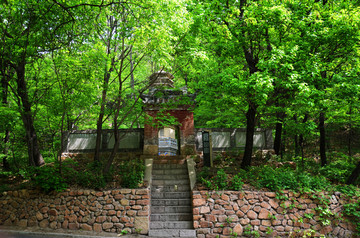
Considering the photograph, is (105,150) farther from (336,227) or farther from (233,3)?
(336,227)

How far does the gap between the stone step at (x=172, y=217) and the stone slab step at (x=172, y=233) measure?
465mm

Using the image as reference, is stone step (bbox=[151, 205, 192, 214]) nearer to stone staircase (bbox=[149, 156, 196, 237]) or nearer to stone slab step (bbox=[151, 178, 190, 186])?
stone staircase (bbox=[149, 156, 196, 237])

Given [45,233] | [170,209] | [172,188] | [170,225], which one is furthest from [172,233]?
[45,233]

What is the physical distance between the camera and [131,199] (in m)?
8.44

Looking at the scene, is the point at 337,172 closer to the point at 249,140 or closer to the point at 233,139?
the point at 249,140

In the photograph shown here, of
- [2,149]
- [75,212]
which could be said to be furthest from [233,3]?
[2,149]

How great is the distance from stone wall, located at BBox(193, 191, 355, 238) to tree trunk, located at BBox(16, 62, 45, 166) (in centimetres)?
651

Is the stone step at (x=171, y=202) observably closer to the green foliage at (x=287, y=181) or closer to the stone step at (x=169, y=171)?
the stone step at (x=169, y=171)

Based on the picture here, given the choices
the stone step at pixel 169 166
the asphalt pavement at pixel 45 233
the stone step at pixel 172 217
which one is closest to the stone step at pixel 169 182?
the stone step at pixel 169 166

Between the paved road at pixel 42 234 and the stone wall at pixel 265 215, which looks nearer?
the paved road at pixel 42 234

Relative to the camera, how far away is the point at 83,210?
27.5ft

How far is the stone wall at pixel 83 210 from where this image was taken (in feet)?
26.9

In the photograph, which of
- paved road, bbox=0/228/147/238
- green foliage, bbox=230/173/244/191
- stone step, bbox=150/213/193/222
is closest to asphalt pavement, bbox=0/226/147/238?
paved road, bbox=0/228/147/238

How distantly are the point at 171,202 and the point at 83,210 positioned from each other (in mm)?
3083
